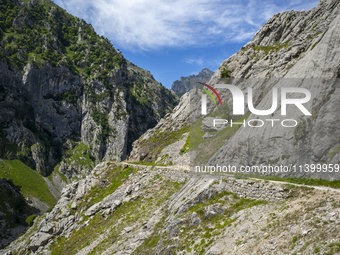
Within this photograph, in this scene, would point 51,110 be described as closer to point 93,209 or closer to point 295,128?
point 93,209

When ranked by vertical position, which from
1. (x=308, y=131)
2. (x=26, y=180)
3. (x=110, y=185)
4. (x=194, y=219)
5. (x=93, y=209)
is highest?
(x=308, y=131)

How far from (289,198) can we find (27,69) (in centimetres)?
19943

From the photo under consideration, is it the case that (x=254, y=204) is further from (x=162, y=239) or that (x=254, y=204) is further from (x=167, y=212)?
(x=167, y=212)

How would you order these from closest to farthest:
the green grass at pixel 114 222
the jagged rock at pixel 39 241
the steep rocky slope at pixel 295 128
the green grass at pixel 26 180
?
the steep rocky slope at pixel 295 128, the green grass at pixel 114 222, the jagged rock at pixel 39 241, the green grass at pixel 26 180

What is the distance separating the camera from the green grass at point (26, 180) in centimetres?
12600

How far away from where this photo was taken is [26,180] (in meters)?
132

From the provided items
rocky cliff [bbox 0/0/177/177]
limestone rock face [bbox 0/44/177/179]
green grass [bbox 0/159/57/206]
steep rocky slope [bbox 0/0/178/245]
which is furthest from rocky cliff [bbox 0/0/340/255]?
rocky cliff [bbox 0/0/177/177]

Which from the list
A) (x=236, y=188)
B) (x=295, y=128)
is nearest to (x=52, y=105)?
(x=236, y=188)

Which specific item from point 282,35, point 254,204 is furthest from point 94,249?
point 282,35

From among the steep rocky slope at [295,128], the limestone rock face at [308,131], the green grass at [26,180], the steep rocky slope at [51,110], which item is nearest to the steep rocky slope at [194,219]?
the limestone rock face at [308,131]

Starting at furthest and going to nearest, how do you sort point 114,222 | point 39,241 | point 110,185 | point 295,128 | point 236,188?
point 110,185, point 39,241, point 114,222, point 295,128, point 236,188

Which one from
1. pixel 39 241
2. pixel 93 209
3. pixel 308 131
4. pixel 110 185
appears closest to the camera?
pixel 308 131

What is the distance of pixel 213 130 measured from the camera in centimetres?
3566

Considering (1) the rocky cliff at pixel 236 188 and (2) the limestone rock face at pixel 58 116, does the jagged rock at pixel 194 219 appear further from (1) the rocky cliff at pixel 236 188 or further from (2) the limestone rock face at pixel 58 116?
(2) the limestone rock face at pixel 58 116
